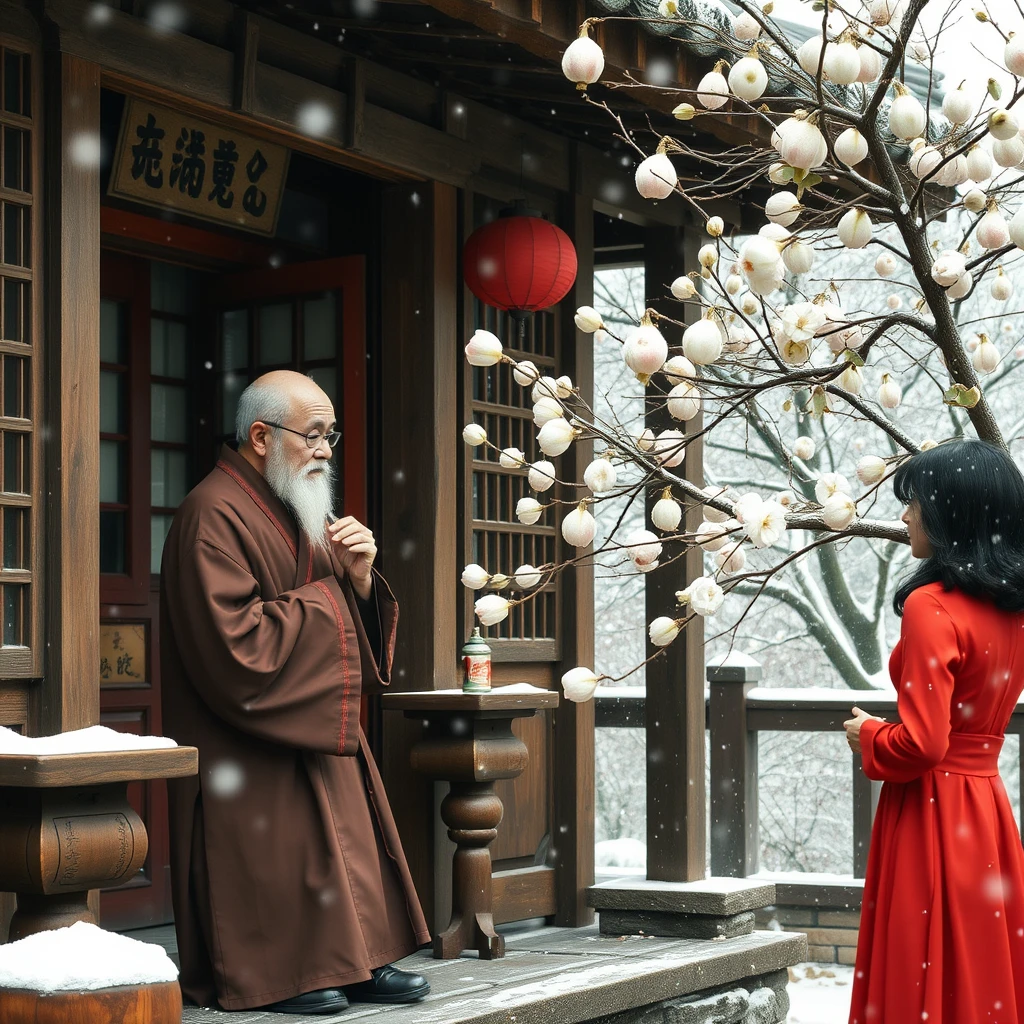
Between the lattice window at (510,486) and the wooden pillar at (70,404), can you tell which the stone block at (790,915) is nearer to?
the lattice window at (510,486)

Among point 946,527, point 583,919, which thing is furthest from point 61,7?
point 583,919

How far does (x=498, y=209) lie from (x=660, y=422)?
46.3 inches

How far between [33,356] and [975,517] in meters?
2.53

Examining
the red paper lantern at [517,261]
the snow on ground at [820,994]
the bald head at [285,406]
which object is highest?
the red paper lantern at [517,261]

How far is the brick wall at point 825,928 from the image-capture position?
9.12 meters

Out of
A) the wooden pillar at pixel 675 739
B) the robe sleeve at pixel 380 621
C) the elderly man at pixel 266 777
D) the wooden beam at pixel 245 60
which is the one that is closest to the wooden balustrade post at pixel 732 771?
the wooden pillar at pixel 675 739

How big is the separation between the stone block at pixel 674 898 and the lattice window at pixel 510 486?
1010mm

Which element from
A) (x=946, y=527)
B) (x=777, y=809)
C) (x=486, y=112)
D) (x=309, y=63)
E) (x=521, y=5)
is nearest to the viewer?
(x=946, y=527)

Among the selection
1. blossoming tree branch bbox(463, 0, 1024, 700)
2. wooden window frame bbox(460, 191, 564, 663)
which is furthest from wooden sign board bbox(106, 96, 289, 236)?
blossoming tree branch bbox(463, 0, 1024, 700)

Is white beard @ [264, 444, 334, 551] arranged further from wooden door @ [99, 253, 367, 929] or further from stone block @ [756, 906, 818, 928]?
stone block @ [756, 906, 818, 928]

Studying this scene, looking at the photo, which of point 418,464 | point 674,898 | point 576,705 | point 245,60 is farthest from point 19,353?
point 674,898

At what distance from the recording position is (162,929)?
641 centimetres

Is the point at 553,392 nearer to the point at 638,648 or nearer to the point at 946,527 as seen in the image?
the point at 946,527

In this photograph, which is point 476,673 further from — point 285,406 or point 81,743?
point 81,743
